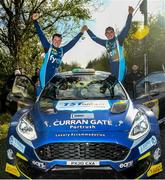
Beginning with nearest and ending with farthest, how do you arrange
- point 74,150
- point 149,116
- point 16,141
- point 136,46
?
point 74,150, point 16,141, point 149,116, point 136,46

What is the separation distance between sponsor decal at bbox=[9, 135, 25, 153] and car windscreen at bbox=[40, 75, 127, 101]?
132 centimetres

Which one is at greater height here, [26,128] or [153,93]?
[153,93]

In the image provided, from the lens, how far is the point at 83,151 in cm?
478

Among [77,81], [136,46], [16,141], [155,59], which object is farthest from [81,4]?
[136,46]

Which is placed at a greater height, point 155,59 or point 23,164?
point 23,164

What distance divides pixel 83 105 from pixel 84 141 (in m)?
1.05

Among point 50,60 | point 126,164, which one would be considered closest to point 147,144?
point 126,164

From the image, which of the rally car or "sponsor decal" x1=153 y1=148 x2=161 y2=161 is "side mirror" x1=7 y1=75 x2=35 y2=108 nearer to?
the rally car

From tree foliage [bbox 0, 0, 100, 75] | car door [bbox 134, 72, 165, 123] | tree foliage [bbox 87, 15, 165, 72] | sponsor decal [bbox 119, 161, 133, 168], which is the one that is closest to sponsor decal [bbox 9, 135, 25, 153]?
sponsor decal [bbox 119, 161, 133, 168]

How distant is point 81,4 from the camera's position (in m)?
30.0

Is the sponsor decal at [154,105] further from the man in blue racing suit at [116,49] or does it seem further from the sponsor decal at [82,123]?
the man in blue racing suit at [116,49]

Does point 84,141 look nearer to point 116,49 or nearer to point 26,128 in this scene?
point 26,128

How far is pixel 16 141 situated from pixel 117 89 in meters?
2.10

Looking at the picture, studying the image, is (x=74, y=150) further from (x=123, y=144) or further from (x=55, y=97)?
(x=55, y=97)
